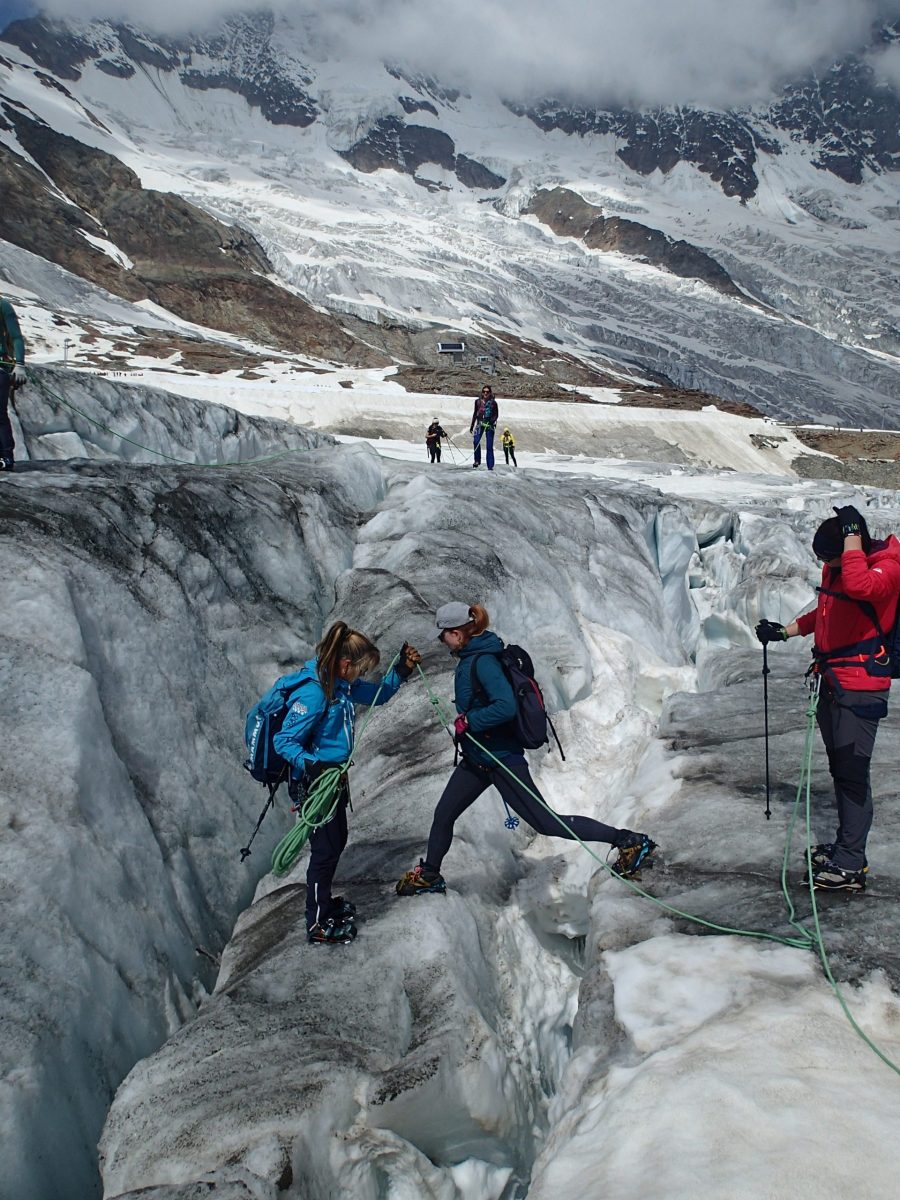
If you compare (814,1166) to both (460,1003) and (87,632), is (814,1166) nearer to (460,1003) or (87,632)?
(460,1003)

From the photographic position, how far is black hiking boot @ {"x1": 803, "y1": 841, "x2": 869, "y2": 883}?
403cm

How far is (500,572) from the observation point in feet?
29.2

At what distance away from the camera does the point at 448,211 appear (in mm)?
129125

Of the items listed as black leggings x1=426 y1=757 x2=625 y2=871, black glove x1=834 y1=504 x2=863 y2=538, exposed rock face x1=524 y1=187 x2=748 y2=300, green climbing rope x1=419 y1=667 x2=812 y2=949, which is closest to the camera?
green climbing rope x1=419 y1=667 x2=812 y2=949

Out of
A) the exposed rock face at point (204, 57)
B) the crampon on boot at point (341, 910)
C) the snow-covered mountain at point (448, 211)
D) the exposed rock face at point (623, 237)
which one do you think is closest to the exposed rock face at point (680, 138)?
the snow-covered mountain at point (448, 211)

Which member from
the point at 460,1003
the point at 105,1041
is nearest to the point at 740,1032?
the point at 460,1003

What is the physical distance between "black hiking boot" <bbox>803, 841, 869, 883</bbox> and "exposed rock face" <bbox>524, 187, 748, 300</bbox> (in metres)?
121

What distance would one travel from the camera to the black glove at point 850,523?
3.76m

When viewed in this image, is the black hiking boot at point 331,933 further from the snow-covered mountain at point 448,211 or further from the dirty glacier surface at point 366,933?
the snow-covered mountain at point 448,211

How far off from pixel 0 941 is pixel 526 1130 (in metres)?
2.82

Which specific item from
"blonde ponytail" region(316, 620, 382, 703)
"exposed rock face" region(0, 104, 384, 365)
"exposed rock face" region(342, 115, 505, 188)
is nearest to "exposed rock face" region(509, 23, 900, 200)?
"exposed rock face" region(342, 115, 505, 188)

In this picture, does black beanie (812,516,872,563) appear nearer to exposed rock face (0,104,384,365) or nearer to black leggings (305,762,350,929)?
black leggings (305,762,350,929)

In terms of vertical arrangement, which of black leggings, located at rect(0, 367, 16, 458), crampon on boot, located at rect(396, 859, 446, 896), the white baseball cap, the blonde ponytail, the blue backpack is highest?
black leggings, located at rect(0, 367, 16, 458)

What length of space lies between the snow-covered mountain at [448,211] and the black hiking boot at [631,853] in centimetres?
5916
